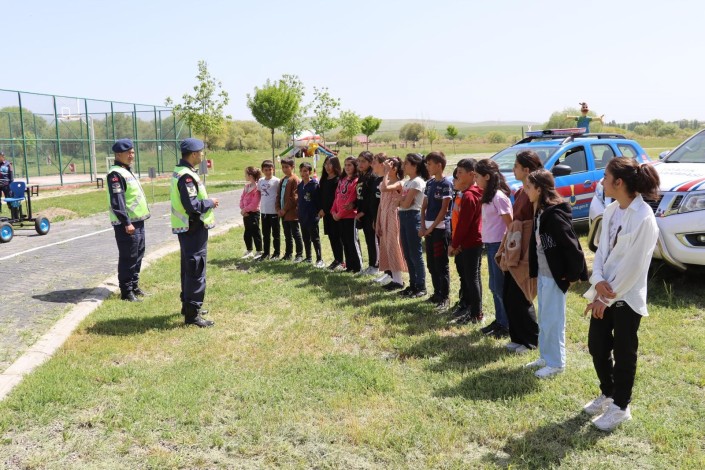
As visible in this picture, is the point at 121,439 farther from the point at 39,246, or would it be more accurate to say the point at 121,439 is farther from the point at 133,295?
the point at 39,246

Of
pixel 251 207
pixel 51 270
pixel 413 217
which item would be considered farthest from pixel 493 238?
pixel 51 270

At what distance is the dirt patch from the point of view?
15936 mm

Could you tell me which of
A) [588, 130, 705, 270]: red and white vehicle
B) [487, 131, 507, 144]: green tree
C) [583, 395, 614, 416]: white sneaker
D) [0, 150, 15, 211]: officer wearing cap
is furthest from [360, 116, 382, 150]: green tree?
[583, 395, 614, 416]: white sneaker

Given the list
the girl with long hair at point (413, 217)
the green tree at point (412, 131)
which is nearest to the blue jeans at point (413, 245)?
the girl with long hair at point (413, 217)

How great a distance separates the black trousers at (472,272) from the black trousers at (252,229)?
4.71 meters

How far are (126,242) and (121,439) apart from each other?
13.3ft

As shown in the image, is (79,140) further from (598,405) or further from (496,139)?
(496,139)

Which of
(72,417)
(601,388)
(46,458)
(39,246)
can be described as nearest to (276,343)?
(72,417)

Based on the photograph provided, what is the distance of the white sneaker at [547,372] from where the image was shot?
490 centimetres

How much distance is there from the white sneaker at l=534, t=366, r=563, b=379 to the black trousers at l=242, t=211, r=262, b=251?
20.7 ft

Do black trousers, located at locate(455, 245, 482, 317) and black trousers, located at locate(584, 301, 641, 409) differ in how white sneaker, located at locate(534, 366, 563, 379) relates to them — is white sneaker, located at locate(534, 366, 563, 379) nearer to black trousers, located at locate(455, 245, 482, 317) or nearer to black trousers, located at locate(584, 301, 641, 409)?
black trousers, located at locate(584, 301, 641, 409)

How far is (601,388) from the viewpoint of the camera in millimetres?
4285

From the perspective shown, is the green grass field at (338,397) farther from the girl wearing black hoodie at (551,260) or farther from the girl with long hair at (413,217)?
the girl with long hair at (413,217)

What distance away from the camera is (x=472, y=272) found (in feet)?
20.7
